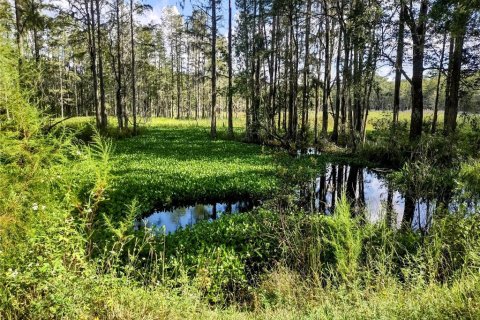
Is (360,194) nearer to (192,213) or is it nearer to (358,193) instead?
(358,193)

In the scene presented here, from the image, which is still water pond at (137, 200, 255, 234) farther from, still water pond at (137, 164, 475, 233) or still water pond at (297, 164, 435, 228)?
still water pond at (297, 164, 435, 228)

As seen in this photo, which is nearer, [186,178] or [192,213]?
[192,213]

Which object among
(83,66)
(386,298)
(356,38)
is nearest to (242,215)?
(386,298)

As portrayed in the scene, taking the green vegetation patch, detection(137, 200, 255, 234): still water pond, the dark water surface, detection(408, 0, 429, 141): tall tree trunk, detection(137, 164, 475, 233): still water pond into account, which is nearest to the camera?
detection(137, 164, 475, 233): still water pond

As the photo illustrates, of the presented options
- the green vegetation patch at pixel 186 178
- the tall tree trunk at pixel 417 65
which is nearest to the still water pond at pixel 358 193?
the green vegetation patch at pixel 186 178

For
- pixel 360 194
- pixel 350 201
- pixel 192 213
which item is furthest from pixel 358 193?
pixel 192 213

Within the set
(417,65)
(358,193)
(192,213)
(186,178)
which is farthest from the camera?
(417,65)

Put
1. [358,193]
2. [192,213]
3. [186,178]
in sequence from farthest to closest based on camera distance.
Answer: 1. [358,193]
2. [186,178]
3. [192,213]

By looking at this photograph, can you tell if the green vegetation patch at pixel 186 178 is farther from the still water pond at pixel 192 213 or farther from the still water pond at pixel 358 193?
the still water pond at pixel 358 193

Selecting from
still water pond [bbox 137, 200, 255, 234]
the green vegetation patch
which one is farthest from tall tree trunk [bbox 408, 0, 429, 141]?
still water pond [bbox 137, 200, 255, 234]

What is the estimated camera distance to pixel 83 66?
191 ft

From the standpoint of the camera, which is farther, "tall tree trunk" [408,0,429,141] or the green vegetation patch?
"tall tree trunk" [408,0,429,141]

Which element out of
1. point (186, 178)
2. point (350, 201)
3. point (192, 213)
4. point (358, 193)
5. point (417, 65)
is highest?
point (417, 65)

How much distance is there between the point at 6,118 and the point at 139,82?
193ft
